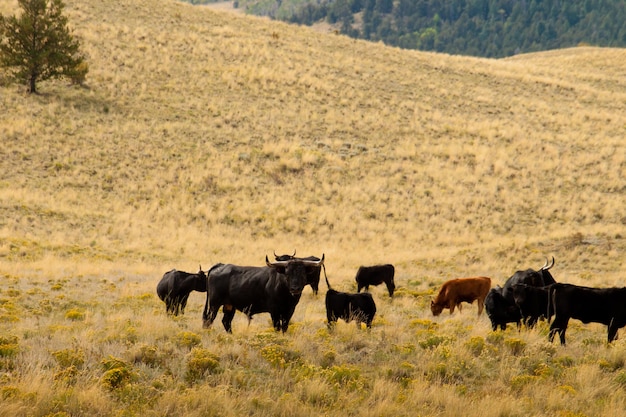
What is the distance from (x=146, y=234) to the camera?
92.0 feet

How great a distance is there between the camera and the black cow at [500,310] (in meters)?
12.6

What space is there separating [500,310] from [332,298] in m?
3.58

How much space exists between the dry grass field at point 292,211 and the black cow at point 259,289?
42cm

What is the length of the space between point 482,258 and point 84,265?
15.3 meters

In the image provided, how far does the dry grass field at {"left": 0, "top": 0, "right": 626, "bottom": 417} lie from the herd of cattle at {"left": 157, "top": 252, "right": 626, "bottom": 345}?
0.46 m

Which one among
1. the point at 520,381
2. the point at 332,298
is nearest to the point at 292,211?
the point at 332,298

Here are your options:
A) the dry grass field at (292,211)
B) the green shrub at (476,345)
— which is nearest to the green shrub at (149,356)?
the dry grass field at (292,211)

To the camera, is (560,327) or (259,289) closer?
(560,327)

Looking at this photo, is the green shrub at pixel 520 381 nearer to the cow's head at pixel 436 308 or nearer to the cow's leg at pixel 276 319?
the cow's leg at pixel 276 319

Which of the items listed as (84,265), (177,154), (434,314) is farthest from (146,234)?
(434,314)

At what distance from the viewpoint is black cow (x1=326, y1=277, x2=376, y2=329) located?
41.9 feet

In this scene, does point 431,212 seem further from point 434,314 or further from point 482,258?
point 434,314

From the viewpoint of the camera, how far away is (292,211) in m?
32.6

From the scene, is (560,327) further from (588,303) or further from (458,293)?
(458,293)
